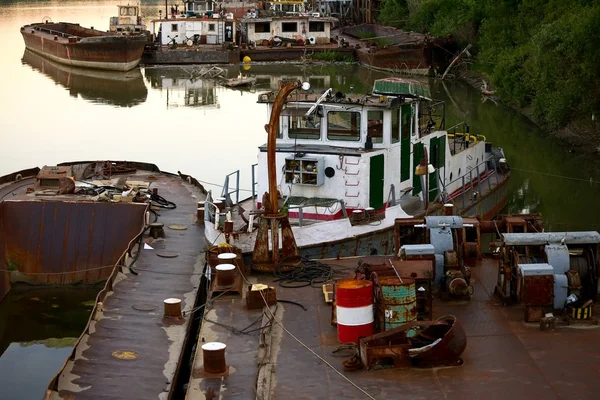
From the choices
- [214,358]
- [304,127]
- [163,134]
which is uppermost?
[304,127]

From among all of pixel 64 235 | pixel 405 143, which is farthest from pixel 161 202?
pixel 405 143

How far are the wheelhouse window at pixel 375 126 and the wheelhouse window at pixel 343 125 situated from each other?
26 centimetres

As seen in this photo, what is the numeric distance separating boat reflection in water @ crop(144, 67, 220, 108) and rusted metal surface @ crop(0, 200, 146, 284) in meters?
30.6

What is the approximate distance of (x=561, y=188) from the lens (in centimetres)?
3309

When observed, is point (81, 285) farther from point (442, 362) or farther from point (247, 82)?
point (247, 82)

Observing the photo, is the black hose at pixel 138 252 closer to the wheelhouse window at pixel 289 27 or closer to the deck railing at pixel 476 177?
the deck railing at pixel 476 177

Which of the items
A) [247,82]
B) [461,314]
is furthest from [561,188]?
[247,82]

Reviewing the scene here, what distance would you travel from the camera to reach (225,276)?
52.6 ft

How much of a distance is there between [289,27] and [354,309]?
204ft

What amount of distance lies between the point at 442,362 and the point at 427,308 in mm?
1420

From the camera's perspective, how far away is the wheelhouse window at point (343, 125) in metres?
20.6

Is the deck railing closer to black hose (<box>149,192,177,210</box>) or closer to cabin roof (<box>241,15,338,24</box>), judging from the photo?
black hose (<box>149,192,177,210</box>)

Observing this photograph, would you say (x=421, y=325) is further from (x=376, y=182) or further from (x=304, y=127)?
(x=304, y=127)

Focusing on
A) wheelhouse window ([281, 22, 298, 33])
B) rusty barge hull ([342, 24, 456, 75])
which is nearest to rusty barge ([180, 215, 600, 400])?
rusty barge hull ([342, 24, 456, 75])
